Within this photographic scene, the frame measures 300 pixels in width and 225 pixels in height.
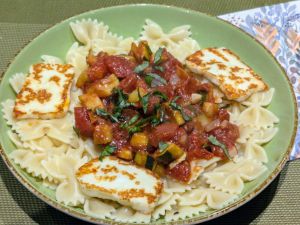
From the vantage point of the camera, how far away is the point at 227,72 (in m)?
6.18

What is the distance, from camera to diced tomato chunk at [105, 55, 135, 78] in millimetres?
5895

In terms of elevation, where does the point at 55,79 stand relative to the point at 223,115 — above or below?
below

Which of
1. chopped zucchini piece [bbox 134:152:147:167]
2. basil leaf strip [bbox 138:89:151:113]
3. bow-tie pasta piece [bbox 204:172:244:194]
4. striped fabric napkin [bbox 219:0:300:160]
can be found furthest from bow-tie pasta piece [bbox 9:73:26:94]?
striped fabric napkin [bbox 219:0:300:160]

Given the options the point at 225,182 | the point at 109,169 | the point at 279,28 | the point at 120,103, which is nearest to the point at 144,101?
the point at 120,103

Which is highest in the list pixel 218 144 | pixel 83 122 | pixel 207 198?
pixel 218 144

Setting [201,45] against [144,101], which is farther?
[201,45]

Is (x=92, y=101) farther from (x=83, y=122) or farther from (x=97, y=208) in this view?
(x=97, y=208)

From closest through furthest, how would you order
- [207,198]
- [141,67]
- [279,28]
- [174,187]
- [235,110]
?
[207,198], [174,187], [141,67], [235,110], [279,28]

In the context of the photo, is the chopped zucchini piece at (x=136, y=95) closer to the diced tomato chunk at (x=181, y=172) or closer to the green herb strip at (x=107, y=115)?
the green herb strip at (x=107, y=115)

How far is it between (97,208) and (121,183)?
0.35 metres

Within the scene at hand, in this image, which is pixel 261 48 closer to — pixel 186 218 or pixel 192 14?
pixel 192 14

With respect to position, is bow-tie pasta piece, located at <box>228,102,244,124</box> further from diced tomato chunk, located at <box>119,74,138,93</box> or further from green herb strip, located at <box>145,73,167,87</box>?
diced tomato chunk, located at <box>119,74,138,93</box>

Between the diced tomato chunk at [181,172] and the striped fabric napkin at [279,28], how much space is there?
8.10 ft

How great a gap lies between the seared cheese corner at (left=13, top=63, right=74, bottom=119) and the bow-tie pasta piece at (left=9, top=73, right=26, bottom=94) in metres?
0.07
